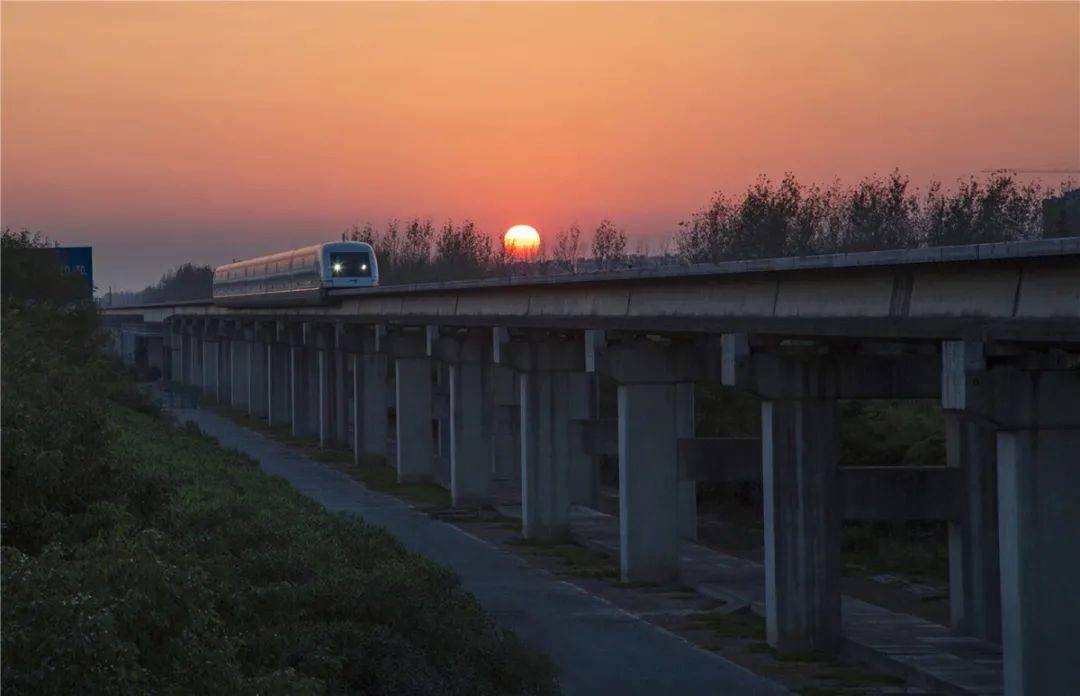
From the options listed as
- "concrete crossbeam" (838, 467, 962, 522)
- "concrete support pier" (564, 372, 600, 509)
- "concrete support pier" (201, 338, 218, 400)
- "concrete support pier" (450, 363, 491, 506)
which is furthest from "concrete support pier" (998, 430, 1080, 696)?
"concrete support pier" (201, 338, 218, 400)

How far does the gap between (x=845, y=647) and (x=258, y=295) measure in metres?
67.3

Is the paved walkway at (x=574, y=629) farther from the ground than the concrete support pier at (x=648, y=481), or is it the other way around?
the concrete support pier at (x=648, y=481)

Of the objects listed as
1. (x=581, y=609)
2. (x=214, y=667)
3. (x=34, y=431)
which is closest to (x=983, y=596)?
(x=581, y=609)

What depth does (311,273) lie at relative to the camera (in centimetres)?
7500

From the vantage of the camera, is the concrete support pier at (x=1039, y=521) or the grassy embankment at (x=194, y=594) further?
the concrete support pier at (x=1039, y=521)

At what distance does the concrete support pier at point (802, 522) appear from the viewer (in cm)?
2588

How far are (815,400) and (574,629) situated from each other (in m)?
5.94

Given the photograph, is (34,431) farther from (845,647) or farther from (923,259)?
(845,647)

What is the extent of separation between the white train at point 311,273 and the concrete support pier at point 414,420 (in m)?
14.9

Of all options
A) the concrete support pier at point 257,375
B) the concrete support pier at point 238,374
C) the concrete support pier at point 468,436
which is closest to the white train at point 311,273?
the concrete support pier at point 257,375

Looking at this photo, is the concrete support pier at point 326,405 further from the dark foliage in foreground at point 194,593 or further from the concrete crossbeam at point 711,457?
the dark foliage in foreground at point 194,593

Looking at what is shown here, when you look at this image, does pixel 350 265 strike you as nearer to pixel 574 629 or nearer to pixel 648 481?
pixel 648 481

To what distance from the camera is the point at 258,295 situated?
89.9m

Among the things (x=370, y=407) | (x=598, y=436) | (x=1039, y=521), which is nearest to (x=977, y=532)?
→ (x=1039, y=521)
